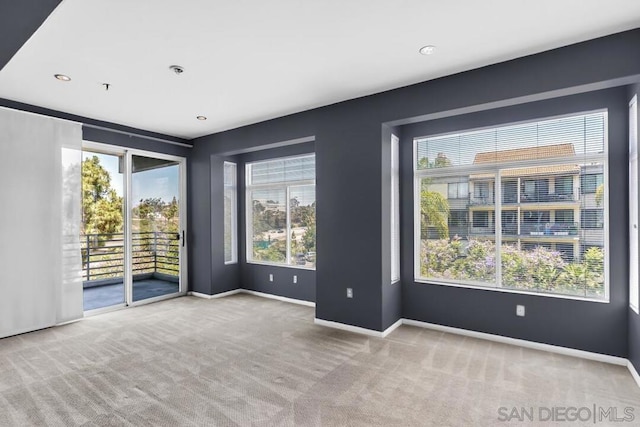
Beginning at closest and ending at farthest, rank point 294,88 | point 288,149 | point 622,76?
point 622,76
point 294,88
point 288,149

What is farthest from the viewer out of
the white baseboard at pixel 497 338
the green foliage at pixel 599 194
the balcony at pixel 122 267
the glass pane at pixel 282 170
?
the glass pane at pixel 282 170

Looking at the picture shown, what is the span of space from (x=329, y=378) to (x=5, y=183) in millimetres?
4069

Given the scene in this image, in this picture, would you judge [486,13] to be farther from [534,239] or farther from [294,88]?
[534,239]

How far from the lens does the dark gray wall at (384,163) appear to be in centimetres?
272

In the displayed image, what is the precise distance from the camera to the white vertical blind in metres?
2.76

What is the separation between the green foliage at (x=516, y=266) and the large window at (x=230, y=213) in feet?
11.0

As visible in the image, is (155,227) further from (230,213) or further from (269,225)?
(269,225)

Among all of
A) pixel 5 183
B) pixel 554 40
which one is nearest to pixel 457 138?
pixel 554 40

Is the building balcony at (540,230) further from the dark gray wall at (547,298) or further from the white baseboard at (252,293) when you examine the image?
the white baseboard at (252,293)

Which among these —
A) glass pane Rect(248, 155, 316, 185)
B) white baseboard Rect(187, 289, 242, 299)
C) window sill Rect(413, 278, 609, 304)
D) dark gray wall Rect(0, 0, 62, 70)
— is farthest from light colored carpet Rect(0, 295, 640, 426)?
dark gray wall Rect(0, 0, 62, 70)

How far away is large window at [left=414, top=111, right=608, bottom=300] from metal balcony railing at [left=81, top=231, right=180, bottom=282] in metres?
4.00

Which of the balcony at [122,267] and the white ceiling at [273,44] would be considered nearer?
the white ceiling at [273,44]

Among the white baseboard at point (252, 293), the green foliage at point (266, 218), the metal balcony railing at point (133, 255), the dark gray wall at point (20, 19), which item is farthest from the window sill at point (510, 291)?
the dark gray wall at point (20, 19)

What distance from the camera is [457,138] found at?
399 cm
